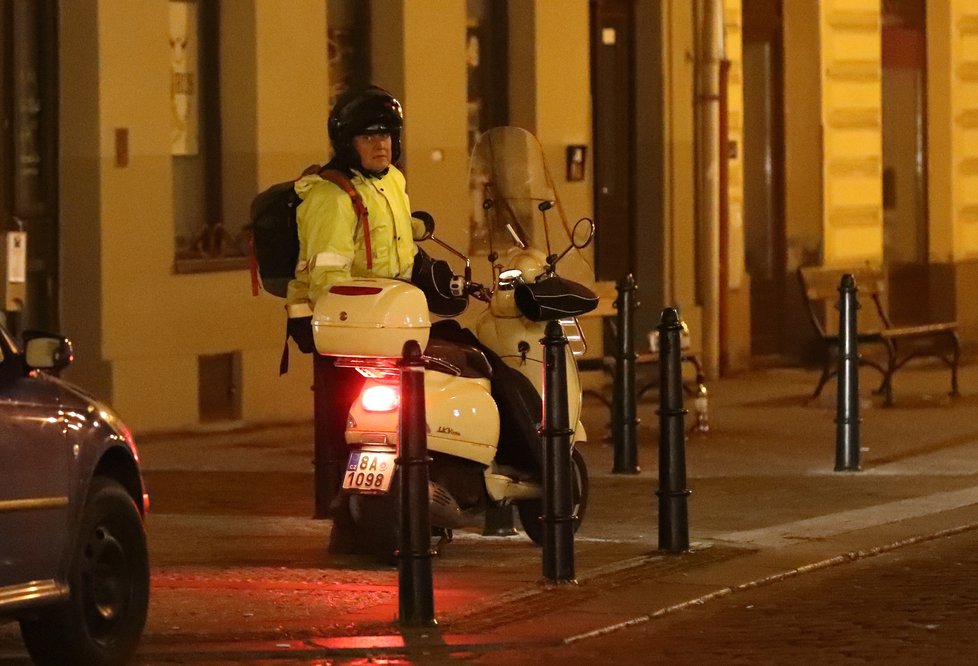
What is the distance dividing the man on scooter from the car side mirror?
266 cm

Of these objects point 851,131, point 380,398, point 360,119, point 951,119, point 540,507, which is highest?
point 951,119

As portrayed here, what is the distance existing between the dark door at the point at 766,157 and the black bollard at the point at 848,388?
810 centimetres

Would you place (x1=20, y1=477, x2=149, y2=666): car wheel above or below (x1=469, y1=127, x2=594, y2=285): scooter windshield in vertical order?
below

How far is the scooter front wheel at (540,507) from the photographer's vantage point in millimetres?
10938

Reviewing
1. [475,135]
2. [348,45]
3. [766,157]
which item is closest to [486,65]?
[475,135]

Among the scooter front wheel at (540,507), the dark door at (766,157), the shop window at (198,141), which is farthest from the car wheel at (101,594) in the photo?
the dark door at (766,157)

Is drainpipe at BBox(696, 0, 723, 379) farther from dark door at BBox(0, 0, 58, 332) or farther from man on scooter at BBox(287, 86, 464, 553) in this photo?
man on scooter at BBox(287, 86, 464, 553)

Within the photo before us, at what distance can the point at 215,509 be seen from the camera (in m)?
12.5

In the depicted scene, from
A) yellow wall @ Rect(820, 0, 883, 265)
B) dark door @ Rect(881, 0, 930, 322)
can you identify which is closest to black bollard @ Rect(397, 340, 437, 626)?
yellow wall @ Rect(820, 0, 883, 265)

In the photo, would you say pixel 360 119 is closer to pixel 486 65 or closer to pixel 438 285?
pixel 438 285

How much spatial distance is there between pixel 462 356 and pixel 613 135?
10.3 m

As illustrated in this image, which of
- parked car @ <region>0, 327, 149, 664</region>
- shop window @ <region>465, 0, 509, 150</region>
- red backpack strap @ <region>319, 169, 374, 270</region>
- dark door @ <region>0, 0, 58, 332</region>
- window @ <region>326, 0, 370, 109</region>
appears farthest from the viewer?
shop window @ <region>465, 0, 509, 150</region>

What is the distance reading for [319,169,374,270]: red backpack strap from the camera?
1051 centimetres

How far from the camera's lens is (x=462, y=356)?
10531mm
